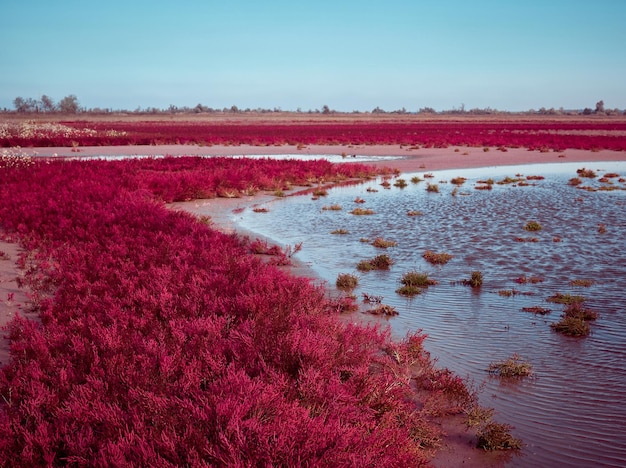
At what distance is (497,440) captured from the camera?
450 cm

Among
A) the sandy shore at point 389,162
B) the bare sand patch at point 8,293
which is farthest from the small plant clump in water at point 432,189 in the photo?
the bare sand patch at point 8,293

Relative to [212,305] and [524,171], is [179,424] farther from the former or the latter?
[524,171]

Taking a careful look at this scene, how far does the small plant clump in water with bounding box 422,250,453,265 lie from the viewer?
10.7m

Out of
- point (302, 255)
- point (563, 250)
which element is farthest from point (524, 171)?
point (302, 255)

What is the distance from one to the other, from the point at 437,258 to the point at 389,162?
79.1ft

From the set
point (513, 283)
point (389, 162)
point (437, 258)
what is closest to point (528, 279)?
point (513, 283)

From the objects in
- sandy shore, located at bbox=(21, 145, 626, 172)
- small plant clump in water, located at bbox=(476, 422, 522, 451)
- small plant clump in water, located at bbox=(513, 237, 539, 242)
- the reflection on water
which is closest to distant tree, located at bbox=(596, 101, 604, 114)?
sandy shore, located at bbox=(21, 145, 626, 172)

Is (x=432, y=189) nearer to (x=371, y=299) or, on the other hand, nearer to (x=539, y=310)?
(x=371, y=299)

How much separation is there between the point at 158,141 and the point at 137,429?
44.1 meters

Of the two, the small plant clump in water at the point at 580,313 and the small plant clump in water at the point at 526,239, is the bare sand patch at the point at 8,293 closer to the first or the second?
the small plant clump in water at the point at 580,313

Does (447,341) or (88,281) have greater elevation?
(88,281)

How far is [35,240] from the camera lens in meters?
10.8

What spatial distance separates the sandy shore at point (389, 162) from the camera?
4.55 meters

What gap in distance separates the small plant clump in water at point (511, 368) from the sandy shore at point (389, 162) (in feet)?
3.89
